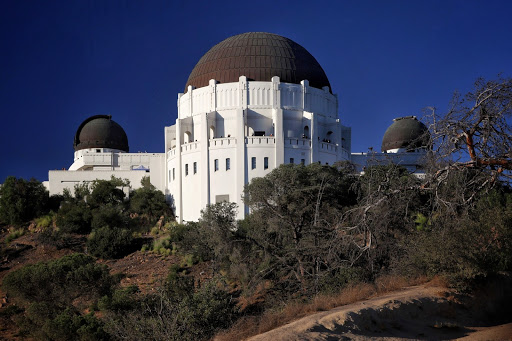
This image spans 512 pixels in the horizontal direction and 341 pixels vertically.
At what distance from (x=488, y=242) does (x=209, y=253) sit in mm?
19981

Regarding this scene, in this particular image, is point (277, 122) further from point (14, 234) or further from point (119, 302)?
point (119, 302)

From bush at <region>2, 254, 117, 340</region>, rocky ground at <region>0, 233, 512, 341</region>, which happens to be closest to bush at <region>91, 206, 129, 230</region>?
bush at <region>2, 254, 117, 340</region>

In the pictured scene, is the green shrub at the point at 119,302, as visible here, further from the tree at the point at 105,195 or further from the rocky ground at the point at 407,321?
the tree at the point at 105,195

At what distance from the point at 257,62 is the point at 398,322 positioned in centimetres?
3448

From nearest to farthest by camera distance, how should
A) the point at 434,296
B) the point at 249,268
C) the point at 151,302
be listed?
the point at 434,296
the point at 151,302
the point at 249,268

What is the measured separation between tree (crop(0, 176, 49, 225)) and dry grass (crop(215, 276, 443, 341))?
112 ft

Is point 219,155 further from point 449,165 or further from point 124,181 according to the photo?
point 449,165

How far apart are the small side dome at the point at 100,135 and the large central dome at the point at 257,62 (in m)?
10.8

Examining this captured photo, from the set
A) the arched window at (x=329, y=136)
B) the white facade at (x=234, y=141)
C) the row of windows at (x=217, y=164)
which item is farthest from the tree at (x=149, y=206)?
the arched window at (x=329, y=136)

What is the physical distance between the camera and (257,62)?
1912 inches

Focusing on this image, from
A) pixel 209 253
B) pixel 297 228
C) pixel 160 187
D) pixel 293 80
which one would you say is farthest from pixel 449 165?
pixel 160 187

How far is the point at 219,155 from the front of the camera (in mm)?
45312

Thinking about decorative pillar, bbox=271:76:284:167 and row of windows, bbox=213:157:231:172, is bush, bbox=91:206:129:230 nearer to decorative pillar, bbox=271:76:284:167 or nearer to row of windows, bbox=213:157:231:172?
row of windows, bbox=213:157:231:172

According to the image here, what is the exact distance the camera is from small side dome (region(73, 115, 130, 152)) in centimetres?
5784
